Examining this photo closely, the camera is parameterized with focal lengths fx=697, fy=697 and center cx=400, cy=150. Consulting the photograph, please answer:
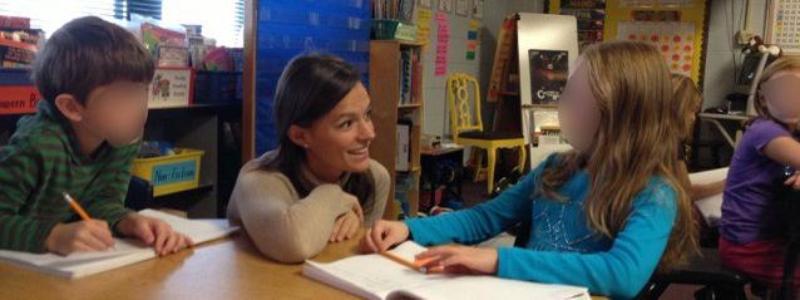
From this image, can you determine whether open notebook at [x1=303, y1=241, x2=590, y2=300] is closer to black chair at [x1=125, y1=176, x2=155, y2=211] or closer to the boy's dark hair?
the boy's dark hair

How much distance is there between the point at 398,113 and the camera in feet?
14.0

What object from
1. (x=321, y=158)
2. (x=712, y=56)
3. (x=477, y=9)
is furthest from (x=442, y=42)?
(x=321, y=158)

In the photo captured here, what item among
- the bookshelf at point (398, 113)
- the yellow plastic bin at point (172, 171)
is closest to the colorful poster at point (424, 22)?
the bookshelf at point (398, 113)

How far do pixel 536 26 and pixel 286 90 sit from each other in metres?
4.52

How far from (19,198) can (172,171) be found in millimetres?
1669

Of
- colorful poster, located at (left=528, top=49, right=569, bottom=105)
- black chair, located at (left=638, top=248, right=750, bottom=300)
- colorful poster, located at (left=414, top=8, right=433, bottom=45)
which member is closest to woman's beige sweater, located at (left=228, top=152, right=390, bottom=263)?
black chair, located at (left=638, top=248, right=750, bottom=300)

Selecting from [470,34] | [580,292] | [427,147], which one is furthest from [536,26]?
[580,292]

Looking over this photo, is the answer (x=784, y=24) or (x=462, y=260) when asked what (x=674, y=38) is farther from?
(x=462, y=260)

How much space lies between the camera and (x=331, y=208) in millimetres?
1264

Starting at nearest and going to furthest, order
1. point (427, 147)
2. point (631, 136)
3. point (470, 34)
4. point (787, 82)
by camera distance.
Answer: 1. point (631, 136)
2. point (787, 82)
3. point (427, 147)
4. point (470, 34)

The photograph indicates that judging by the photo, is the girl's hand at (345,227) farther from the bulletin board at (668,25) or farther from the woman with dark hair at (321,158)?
the bulletin board at (668,25)

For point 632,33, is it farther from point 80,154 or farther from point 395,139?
point 80,154

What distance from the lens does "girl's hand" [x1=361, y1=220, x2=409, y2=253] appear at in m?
1.18

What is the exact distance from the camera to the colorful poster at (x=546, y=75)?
562 cm
